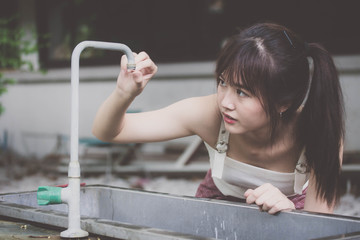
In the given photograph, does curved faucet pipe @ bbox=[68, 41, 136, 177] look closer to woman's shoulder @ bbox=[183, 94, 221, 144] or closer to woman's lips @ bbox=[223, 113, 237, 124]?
woman's lips @ bbox=[223, 113, 237, 124]

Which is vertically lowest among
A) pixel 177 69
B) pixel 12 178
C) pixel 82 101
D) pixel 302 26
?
pixel 12 178

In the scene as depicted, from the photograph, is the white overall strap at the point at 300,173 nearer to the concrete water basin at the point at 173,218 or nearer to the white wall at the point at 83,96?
the concrete water basin at the point at 173,218

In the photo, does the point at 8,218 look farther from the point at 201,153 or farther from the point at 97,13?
the point at 97,13

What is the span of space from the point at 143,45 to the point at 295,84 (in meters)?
5.56

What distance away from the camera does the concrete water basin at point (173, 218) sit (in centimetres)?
103

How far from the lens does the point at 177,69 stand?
6.61m

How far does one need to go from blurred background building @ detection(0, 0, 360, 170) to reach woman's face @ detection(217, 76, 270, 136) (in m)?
4.33

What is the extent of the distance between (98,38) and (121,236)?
6562mm

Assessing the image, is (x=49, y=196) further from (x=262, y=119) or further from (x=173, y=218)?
(x=262, y=119)

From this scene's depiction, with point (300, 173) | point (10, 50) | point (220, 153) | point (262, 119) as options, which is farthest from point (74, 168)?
point (10, 50)

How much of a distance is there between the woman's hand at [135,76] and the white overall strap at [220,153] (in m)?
0.45

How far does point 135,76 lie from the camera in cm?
128

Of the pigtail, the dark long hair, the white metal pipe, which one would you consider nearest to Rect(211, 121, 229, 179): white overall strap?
the dark long hair

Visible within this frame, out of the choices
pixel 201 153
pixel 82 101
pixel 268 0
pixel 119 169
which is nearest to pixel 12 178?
pixel 119 169
